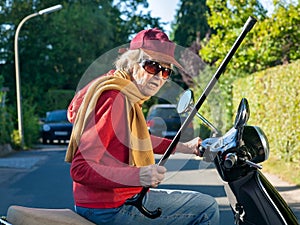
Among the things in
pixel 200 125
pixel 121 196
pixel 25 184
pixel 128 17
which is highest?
pixel 128 17

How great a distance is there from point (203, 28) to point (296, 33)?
3376 centimetres

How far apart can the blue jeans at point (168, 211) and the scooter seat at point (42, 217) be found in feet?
0.22

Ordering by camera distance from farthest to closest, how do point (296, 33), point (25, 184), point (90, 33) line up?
point (90, 33) → point (296, 33) → point (25, 184)

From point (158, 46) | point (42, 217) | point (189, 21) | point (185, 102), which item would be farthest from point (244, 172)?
point (189, 21)

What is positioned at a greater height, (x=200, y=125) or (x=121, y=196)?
(x=200, y=125)

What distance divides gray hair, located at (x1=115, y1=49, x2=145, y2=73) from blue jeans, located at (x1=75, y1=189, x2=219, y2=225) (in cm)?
58

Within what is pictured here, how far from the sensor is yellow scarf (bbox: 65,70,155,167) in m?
2.49

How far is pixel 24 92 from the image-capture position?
34.6m

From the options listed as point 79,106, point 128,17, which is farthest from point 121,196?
point 128,17

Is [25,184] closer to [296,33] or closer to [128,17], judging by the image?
[296,33]

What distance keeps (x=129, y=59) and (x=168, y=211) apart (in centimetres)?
69

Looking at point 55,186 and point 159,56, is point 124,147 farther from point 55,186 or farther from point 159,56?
point 55,186

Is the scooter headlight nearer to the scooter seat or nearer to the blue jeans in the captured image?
the blue jeans

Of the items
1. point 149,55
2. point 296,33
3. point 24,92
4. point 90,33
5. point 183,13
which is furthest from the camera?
point 183,13
